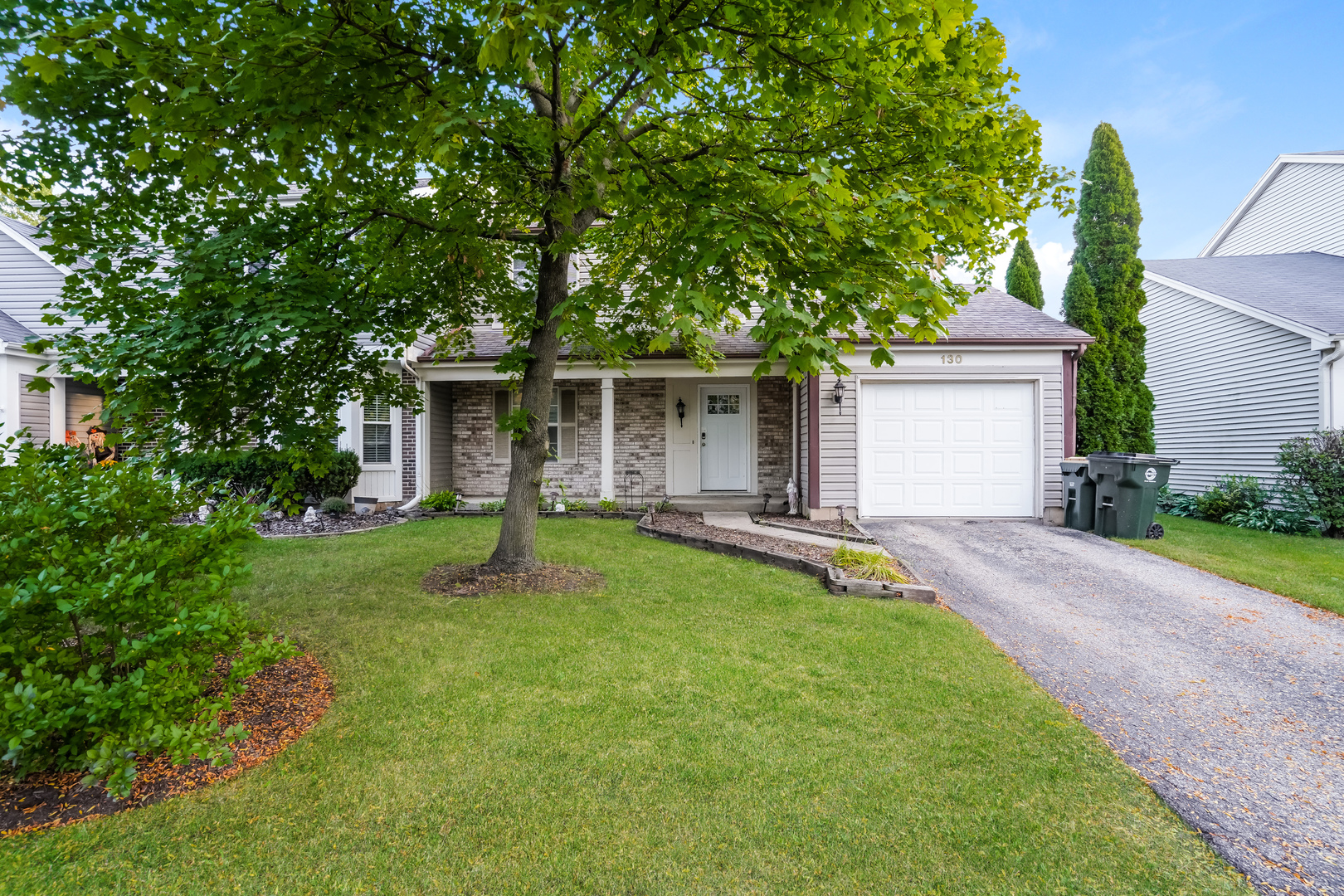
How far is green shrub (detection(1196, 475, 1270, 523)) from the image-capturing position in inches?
398

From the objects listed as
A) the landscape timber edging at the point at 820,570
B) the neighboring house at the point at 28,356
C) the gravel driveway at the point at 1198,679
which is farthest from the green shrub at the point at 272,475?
the gravel driveway at the point at 1198,679

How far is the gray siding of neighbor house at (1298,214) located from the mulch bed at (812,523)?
14533 mm

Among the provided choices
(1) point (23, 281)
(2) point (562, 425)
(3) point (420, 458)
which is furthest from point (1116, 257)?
(1) point (23, 281)

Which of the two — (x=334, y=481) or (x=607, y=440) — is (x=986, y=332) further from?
(x=334, y=481)

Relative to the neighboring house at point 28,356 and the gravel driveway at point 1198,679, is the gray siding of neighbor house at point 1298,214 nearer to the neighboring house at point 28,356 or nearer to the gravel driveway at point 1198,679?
the gravel driveway at point 1198,679

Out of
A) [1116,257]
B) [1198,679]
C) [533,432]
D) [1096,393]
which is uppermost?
[1116,257]

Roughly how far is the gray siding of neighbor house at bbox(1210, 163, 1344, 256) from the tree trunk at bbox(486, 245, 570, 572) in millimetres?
18201

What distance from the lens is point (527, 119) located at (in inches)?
184

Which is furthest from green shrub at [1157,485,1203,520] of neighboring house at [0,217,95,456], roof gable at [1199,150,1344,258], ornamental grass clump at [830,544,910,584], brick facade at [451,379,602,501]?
neighboring house at [0,217,95,456]

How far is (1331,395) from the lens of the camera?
31.4 ft

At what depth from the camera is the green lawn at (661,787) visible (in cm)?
208

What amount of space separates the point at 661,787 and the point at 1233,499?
12269mm

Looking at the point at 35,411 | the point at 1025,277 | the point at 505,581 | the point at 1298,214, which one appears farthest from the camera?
the point at 1298,214

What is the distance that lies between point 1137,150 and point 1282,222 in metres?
6.68
